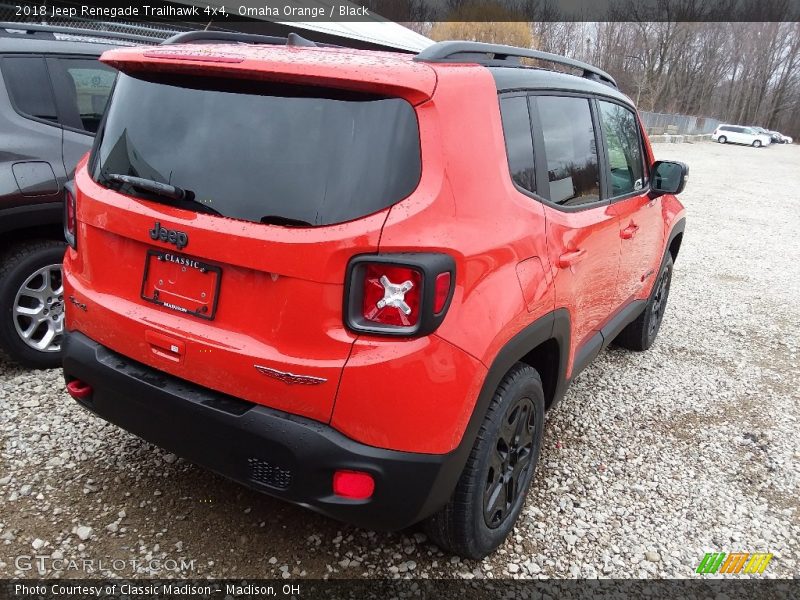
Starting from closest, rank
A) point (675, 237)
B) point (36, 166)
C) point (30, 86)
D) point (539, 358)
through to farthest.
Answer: point (539, 358)
point (36, 166)
point (30, 86)
point (675, 237)

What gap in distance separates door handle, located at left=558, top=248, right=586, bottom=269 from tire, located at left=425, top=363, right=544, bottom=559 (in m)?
0.45

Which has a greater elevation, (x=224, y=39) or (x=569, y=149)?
(x=224, y=39)

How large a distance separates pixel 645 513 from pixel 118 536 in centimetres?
234

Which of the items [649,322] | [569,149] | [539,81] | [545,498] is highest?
[539,81]

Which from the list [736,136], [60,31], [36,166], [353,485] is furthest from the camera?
[736,136]

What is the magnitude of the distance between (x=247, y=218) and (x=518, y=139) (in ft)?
3.49

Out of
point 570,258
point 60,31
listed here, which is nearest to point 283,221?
point 570,258

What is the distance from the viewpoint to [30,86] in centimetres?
352

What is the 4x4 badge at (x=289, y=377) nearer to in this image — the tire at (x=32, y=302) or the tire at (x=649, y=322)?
the tire at (x=32, y=302)

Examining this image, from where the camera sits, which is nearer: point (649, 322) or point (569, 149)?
point (569, 149)

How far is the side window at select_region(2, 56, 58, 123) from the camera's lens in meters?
3.44

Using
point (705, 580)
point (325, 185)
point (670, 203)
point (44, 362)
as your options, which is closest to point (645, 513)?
point (705, 580)

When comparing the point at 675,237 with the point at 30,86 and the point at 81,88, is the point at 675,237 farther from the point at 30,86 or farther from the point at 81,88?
the point at 30,86

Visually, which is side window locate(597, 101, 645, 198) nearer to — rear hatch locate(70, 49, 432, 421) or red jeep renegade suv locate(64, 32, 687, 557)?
red jeep renegade suv locate(64, 32, 687, 557)
